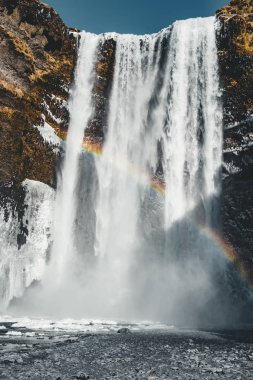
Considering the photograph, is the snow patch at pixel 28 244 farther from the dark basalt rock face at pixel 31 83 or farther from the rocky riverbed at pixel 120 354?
the rocky riverbed at pixel 120 354

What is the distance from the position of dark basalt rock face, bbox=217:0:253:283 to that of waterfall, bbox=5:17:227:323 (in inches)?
30.1

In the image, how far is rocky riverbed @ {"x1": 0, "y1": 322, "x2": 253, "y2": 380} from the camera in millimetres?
9938

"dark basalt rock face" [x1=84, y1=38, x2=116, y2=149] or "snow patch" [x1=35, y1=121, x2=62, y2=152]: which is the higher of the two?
"dark basalt rock face" [x1=84, y1=38, x2=116, y2=149]

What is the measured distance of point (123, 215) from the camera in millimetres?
29469

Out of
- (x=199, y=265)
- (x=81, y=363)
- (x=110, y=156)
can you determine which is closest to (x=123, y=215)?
(x=110, y=156)

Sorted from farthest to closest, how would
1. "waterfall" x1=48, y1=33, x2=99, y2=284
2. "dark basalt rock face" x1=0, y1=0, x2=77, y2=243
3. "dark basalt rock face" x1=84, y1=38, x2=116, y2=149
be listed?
"dark basalt rock face" x1=84, y1=38, x2=116, y2=149
"waterfall" x1=48, y1=33, x2=99, y2=284
"dark basalt rock face" x1=0, y1=0, x2=77, y2=243

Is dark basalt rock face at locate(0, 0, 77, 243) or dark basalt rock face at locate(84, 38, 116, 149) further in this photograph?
dark basalt rock face at locate(84, 38, 116, 149)

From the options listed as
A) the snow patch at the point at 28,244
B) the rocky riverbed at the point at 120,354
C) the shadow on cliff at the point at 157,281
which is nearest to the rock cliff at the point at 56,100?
the snow patch at the point at 28,244

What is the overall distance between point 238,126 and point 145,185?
822cm

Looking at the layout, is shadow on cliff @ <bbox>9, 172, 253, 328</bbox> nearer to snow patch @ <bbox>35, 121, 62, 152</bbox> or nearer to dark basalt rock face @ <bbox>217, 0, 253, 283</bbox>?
dark basalt rock face @ <bbox>217, 0, 253, 283</bbox>

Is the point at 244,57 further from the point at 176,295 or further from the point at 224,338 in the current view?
the point at 224,338

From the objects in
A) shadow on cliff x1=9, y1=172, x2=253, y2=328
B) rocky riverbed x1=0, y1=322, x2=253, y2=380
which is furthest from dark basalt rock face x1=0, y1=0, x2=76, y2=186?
rocky riverbed x1=0, y1=322, x2=253, y2=380

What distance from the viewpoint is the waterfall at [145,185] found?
26.6 m

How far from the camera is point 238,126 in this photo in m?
27.4
